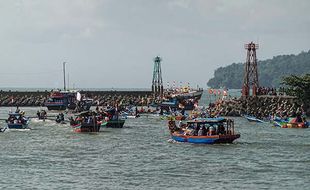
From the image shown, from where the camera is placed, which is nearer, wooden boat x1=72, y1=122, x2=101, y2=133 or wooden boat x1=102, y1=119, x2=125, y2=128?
wooden boat x1=72, y1=122, x2=101, y2=133

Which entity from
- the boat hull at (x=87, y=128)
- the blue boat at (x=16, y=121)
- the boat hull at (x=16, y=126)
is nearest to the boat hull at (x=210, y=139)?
the boat hull at (x=87, y=128)

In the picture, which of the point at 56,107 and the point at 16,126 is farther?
the point at 56,107

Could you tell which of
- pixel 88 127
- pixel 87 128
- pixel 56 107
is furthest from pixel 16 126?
pixel 56 107

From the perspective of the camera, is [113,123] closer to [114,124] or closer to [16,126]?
[114,124]

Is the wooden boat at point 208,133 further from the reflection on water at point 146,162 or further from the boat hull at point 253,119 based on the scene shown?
the boat hull at point 253,119

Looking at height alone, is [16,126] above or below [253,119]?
above

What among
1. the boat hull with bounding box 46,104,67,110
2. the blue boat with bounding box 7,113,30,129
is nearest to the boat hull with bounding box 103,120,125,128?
the blue boat with bounding box 7,113,30,129

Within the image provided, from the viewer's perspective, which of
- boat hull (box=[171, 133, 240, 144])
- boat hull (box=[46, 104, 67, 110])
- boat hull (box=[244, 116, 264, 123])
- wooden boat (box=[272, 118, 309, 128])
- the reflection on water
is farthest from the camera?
boat hull (box=[46, 104, 67, 110])

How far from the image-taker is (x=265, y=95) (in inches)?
5541

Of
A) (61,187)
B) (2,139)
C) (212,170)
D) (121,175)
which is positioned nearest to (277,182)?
(212,170)

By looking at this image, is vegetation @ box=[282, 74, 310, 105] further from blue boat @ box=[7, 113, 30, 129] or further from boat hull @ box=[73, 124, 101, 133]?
blue boat @ box=[7, 113, 30, 129]

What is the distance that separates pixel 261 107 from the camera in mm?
135500

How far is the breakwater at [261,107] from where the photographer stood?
12811 centimetres

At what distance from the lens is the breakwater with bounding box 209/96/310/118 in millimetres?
128113
